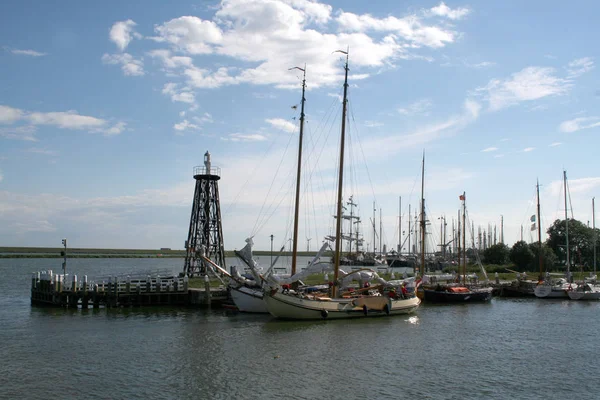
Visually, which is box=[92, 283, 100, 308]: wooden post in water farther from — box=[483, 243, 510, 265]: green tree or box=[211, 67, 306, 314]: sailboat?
box=[483, 243, 510, 265]: green tree

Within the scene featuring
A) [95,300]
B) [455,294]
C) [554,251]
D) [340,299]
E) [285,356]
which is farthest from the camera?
[554,251]

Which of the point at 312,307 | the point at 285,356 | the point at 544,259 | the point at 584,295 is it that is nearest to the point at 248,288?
the point at 312,307

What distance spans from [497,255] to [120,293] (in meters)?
84.9

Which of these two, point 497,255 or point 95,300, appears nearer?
point 95,300

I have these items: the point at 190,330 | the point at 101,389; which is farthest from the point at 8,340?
the point at 101,389

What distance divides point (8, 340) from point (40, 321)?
7189 millimetres

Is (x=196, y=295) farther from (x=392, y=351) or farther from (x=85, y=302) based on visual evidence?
(x=392, y=351)

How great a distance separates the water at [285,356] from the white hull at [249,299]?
1331 millimetres

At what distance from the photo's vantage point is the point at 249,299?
4419 cm

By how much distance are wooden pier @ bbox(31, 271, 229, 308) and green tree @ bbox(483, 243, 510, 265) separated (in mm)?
76233

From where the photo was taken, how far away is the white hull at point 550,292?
60.7 m

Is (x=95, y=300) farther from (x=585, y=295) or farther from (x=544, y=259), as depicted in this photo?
(x=544, y=259)

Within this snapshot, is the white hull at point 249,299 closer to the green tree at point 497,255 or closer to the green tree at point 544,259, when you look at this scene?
the green tree at point 544,259

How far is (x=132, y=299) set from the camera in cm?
4728
